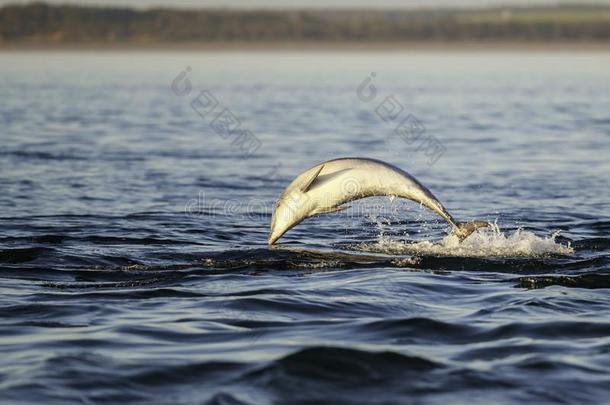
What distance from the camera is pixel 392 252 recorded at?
57.0 feet

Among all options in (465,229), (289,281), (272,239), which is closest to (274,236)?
(272,239)

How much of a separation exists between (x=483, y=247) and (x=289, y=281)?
141 inches

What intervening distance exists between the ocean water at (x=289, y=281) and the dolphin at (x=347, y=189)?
0.75 meters

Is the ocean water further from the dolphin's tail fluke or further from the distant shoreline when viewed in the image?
the distant shoreline

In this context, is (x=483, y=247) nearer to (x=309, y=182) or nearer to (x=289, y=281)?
(x=309, y=182)

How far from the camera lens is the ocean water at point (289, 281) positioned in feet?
35.7

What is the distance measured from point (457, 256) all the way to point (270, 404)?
711cm

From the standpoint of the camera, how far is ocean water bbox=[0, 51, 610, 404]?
10883mm

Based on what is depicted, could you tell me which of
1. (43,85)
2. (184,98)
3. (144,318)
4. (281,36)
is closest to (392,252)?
(144,318)

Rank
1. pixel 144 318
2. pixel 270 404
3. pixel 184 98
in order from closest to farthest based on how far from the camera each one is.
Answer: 1. pixel 270 404
2. pixel 144 318
3. pixel 184 98

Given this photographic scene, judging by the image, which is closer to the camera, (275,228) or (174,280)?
(174,280)

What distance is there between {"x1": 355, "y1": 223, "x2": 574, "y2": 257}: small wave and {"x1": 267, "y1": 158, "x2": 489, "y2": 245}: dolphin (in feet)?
2.57

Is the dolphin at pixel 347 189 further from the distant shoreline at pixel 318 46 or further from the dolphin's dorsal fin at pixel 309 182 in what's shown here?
the distant shoreline at pixel 318 46

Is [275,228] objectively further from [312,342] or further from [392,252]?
[312,342]
